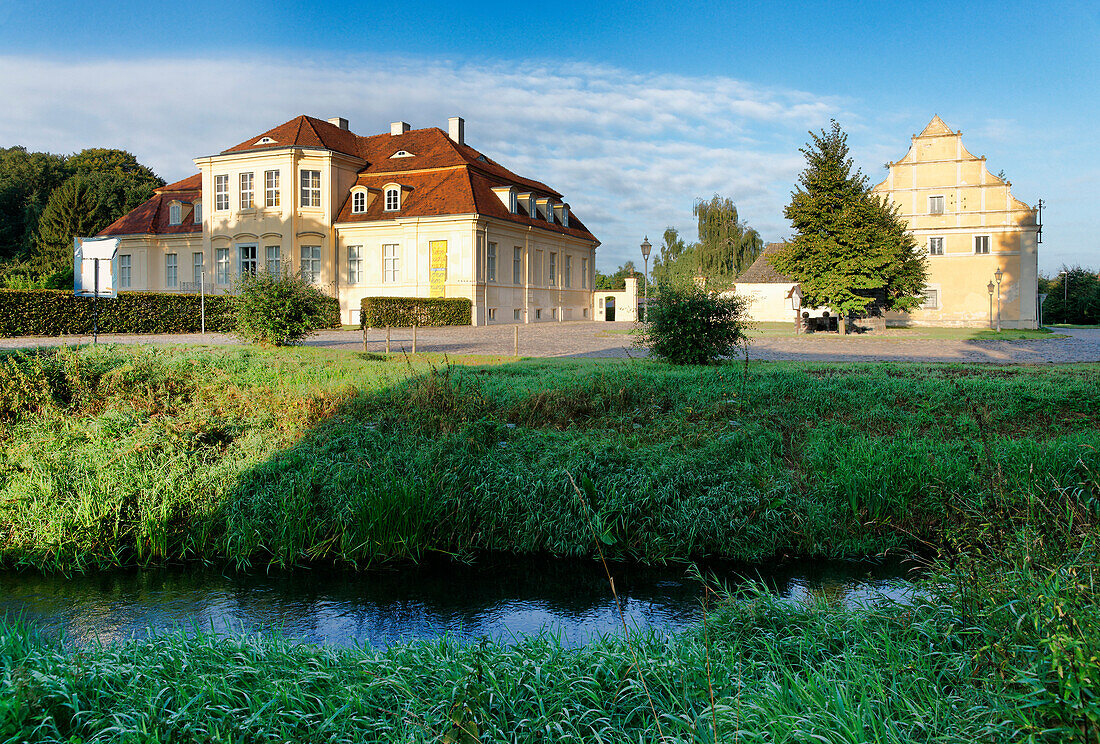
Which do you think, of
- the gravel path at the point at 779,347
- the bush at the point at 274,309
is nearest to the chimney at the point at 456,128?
the gravel path at the point at 779,347

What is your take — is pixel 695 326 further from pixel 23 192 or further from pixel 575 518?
pixel 23 192

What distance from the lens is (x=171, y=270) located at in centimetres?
4041

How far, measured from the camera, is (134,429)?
870 cm

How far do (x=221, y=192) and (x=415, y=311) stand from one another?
13224 millimetres

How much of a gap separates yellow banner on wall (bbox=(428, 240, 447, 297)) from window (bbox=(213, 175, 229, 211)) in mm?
10415

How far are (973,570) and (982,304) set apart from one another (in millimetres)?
40515

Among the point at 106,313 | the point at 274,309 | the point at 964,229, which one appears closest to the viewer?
the point at 274,309

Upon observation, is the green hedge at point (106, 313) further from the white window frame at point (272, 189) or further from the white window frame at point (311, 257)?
the white window frame at point (272, 189)

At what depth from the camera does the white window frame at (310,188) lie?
35.3 metres

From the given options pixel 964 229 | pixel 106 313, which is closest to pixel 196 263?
pixel 106 313

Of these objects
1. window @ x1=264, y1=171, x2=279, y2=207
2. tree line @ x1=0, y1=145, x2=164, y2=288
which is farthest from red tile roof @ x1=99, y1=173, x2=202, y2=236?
window @ x1=264, y1=171, x2=279, y2=207

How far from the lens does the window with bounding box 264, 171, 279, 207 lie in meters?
35.1

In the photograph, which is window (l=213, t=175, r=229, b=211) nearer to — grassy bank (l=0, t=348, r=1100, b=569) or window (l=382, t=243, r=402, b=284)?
window (l=382, t=243, r=402, b=284)

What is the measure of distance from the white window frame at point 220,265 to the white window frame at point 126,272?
7.96 meters
